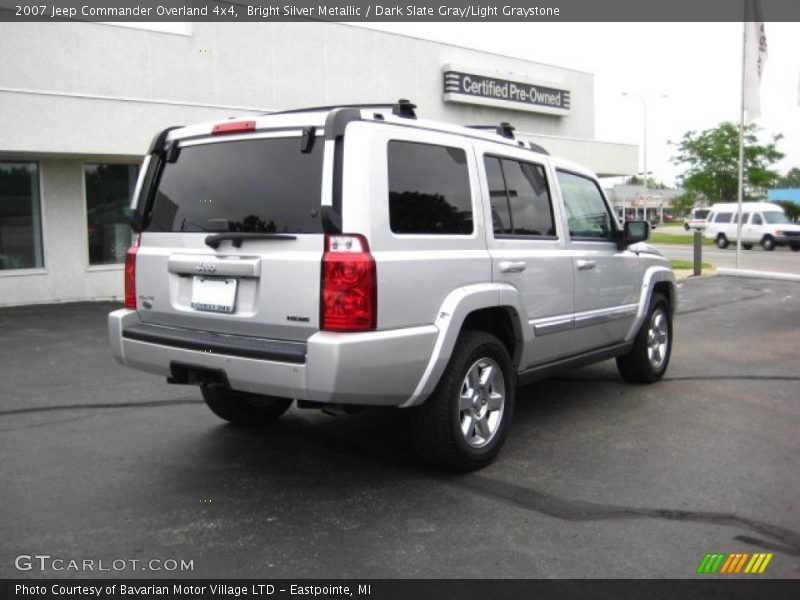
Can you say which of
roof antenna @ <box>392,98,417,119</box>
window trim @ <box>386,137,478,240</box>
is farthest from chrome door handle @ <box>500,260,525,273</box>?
roof antenna @ <box>392,98,417,119</box>

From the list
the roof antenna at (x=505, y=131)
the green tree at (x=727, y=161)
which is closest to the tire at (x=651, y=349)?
the roof antenna at (x=505, y=131)

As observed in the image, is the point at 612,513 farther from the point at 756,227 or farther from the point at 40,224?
the point at 756,227

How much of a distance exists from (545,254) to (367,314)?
6.24 feet

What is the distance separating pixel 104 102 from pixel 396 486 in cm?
1036

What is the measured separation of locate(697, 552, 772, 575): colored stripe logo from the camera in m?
3.31

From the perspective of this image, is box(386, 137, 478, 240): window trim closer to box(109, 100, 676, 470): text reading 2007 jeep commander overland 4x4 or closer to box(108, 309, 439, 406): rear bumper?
box(109, 100, 676, 470): text reading 2007 jeep commander overland 4x4

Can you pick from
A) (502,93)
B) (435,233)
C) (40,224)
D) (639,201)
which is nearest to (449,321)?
(435,233)

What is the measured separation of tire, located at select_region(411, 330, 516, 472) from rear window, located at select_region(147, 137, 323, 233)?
3.90 ft

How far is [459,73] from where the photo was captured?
20.3 metres

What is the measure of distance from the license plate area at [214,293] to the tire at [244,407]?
118 centimetres

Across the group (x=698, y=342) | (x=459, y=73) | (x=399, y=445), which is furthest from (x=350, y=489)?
(x=459, y=73)

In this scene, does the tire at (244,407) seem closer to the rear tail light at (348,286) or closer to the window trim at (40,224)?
the rear tail light at (348,286)

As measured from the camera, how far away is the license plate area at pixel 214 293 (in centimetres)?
411
